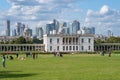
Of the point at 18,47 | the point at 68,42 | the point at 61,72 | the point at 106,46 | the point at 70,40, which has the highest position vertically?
the point at 70,40

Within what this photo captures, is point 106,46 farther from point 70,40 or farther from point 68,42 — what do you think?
point 68,42

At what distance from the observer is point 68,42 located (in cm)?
17225

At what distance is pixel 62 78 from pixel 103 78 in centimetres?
280

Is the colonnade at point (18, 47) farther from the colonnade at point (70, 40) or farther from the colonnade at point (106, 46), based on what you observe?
the colonnade at point (106, 46)

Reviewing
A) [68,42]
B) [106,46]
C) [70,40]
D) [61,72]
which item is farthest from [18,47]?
[61,72]

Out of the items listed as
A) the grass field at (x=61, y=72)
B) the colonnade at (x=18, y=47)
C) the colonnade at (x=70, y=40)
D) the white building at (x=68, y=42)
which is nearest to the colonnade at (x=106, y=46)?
the white building at (x=68, y=42)

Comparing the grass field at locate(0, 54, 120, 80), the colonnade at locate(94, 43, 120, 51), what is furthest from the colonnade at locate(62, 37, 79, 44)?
the grass field at locate(0, 54, 120, 80)

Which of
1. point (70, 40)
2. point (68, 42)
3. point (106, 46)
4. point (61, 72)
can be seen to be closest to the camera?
point (61, 72)

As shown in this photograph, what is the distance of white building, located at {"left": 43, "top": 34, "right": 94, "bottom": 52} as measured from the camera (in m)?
171

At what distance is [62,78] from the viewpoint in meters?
27.6

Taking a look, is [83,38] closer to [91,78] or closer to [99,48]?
[99,48]

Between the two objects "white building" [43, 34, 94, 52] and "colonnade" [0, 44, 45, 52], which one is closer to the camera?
"white building" [43, 34, 94, 52]

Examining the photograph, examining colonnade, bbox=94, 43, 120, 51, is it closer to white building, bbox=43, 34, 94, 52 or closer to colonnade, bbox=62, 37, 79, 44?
white building, bbox=43, 34, 94, 52

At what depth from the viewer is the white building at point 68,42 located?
561 feet
